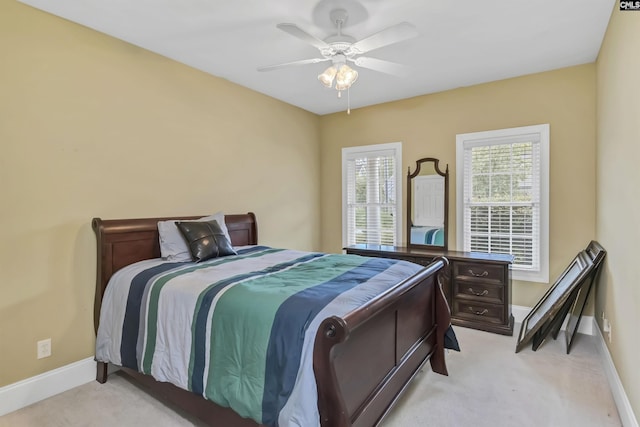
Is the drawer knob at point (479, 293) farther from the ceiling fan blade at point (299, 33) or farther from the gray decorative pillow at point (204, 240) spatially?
the ceiling fan blade at point (299, 33)

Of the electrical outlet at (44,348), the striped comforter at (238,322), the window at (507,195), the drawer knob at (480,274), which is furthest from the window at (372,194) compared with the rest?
the electrical outlet at (44,348)

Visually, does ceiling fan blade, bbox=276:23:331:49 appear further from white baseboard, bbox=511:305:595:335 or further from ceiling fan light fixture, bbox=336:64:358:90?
white baseboard, bbox=511:305:595:335

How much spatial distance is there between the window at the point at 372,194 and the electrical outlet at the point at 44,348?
3.56m

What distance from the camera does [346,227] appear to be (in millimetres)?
5113

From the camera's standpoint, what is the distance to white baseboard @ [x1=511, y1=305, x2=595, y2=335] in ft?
11.2

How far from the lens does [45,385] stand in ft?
7.97

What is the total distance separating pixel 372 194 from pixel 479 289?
1911mm

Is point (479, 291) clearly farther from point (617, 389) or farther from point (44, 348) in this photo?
point (44, 348)

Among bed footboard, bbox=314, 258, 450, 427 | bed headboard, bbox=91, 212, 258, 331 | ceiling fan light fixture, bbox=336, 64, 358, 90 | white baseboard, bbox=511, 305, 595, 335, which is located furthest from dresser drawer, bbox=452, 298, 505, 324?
bed headboard, bbox=91, 212, 258, 331

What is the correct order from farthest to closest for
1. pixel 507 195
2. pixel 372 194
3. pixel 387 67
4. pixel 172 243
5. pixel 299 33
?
1. pixel 372 194
2. pixel 507 195
3. pixel 387 67
4. pixel 172 243
5. pixel 299 33

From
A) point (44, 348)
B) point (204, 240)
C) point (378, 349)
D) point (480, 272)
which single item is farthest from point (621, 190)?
point (44, 348)

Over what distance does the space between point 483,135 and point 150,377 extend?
13.0ft

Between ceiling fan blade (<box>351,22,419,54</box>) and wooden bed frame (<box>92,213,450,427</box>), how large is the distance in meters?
1.54

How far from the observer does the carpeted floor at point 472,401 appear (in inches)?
84.1
